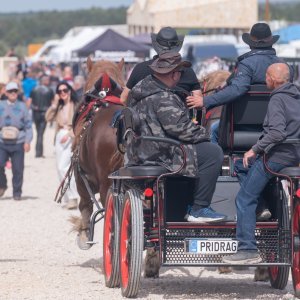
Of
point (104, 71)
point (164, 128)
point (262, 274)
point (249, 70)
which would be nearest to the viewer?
point (164, 128)

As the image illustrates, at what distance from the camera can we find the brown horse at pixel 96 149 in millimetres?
11039

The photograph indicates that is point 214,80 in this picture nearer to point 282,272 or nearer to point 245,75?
point 245,75

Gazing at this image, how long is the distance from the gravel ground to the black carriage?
351mm

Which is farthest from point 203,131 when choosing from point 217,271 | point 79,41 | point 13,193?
point 79,41

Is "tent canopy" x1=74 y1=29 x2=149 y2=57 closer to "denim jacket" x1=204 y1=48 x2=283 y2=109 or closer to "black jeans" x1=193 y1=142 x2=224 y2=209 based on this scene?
"denim jacket" x1=204 y1=48 x2=283 y2=109

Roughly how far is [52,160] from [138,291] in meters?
18.2

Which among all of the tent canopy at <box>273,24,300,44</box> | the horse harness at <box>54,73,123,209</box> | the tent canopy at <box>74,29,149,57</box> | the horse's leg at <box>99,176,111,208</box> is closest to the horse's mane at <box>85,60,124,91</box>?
the horse harness at <box>54,73,123,209</box>

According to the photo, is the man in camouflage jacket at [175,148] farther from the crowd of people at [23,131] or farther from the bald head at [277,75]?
the crowd of people at [23,131]

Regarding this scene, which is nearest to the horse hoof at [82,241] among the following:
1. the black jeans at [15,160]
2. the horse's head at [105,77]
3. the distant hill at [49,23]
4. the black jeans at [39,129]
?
the horse's head at [105,77]

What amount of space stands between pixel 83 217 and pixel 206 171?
3.32m

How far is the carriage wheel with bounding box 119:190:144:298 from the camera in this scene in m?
8.68

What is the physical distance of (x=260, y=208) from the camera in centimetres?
909

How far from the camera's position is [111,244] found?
31.5ft

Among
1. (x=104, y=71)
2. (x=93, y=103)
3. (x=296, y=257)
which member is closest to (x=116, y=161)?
(x=93, y=103)
